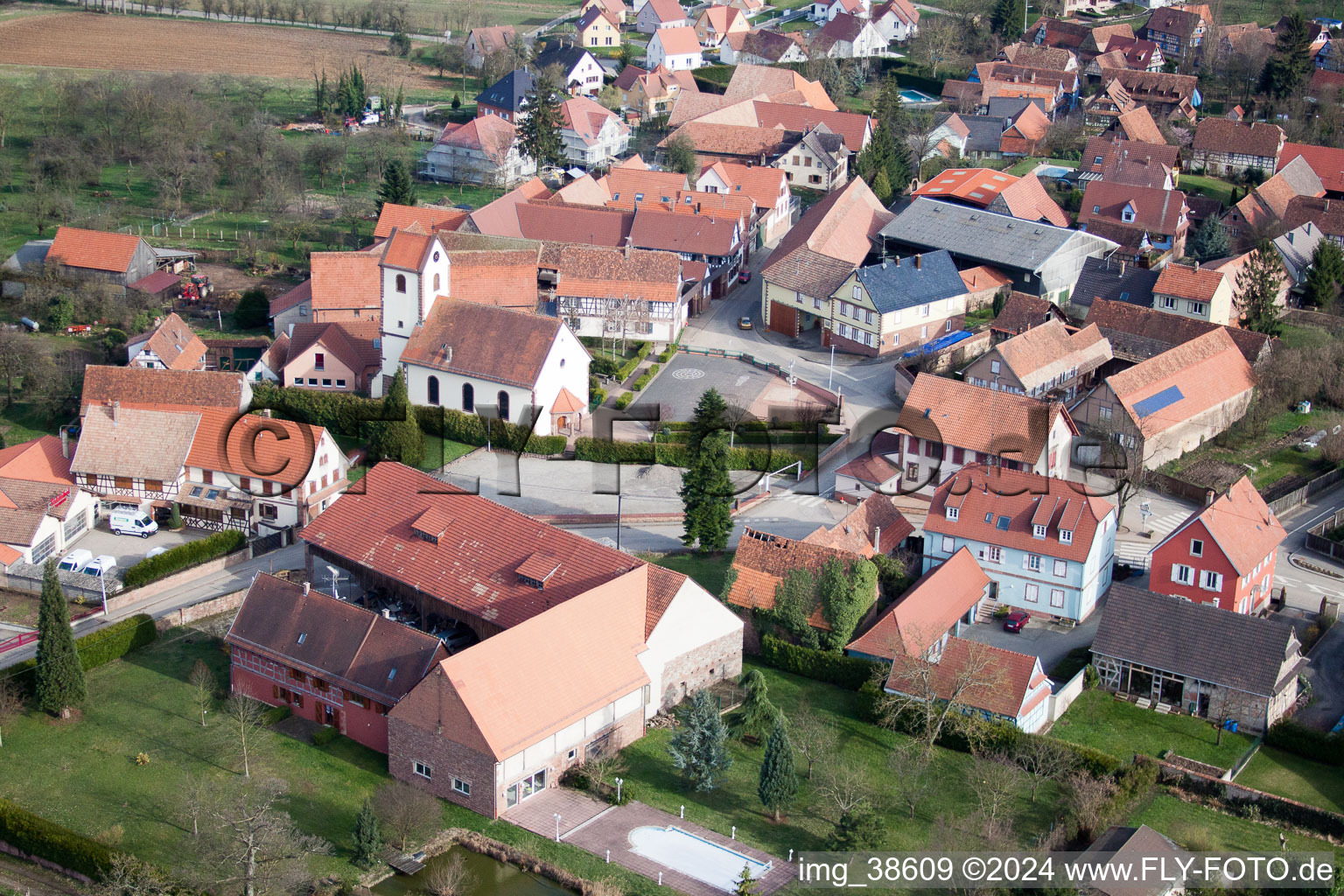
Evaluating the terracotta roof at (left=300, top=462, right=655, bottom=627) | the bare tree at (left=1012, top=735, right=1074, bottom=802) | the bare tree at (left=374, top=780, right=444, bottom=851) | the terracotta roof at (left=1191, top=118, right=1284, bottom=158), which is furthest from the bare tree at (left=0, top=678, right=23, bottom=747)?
the terracotta roof at (left=1191, top=118, right=1284, bottom=158)

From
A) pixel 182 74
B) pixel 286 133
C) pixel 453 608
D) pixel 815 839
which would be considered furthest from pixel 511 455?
pixel 182 74

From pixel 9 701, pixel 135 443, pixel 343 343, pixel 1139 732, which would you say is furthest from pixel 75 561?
pixel 1139 732

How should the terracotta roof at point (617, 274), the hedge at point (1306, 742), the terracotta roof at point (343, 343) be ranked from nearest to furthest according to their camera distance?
the hedge at point (1306, 742) → the terracotta roof at point (343, 343) → the terracotta roof at point (617, 274)

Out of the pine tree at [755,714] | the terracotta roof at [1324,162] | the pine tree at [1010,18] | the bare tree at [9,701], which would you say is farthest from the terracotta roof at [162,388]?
the pine tree at [1010,18]

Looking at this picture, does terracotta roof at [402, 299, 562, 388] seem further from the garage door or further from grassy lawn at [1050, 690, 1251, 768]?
grassy lawn at [1050, 690, 1251, 768]

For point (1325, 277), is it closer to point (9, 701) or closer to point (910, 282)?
point (910, 282)

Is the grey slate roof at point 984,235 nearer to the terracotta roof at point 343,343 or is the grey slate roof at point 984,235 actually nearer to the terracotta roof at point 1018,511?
the terracotta roof at point 1018,511
